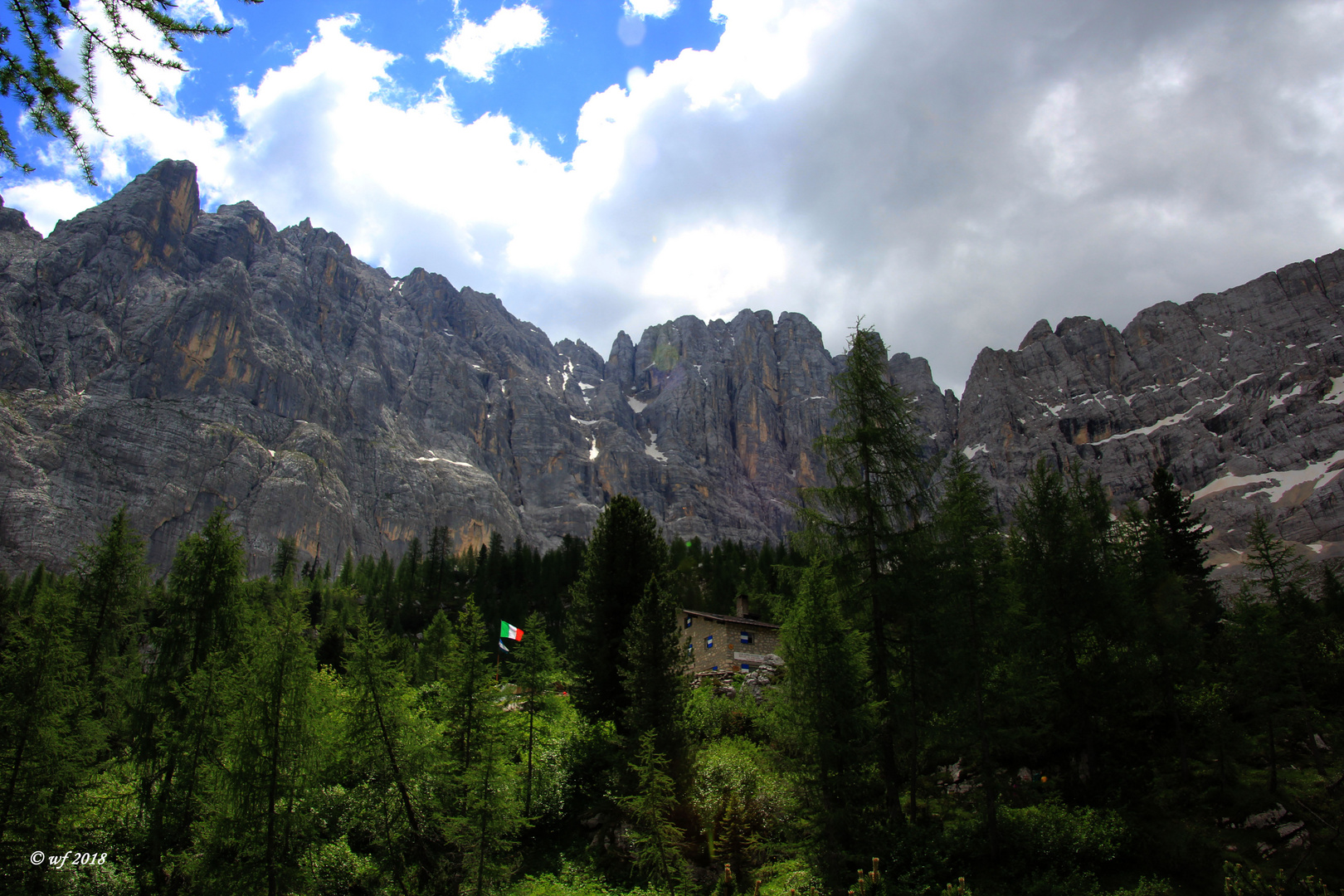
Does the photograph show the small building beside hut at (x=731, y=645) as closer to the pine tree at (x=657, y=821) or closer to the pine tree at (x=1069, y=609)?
the pine tree at (x=1069, y=609)

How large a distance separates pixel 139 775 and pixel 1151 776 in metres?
31.5

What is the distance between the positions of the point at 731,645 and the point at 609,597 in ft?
30.9

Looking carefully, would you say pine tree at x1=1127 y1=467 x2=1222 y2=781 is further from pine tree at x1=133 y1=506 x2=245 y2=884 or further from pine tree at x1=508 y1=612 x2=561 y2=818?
pine tree at x1=133 y1=506 x2=245 y2=884

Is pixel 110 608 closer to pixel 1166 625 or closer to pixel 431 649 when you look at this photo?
pixel 431 649

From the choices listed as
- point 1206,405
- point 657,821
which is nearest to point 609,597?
point 657,821

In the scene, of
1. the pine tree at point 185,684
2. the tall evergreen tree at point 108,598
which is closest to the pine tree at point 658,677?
the pine tree at point 185,684

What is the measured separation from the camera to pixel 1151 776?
1900 cm

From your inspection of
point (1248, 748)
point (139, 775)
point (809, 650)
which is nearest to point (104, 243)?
point (139, 775)

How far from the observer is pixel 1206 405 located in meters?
143

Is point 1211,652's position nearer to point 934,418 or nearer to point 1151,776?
point 1151,776

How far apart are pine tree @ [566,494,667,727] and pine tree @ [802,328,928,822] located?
9.21 meters

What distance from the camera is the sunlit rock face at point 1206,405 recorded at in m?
120

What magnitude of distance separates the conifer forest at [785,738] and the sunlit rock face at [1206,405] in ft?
400

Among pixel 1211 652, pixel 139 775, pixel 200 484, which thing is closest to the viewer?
pixel 139 775
